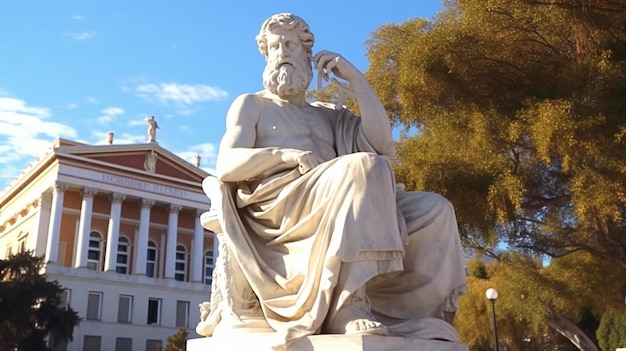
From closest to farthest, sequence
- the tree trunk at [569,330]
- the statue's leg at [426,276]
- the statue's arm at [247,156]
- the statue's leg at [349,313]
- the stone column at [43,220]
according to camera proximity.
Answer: the statue's leg at [349,313] < the statue's leg at [426,276] < the statue's arm at [247,156] < the tree trunk at [569,330] < the stone column at [43,220]

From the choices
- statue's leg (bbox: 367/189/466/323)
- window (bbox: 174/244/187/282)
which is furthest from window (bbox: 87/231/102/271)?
statue's leg (bbox: 367/189/466/323)

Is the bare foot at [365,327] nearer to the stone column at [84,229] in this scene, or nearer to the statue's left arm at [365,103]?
the statue's left arm at [365,103]

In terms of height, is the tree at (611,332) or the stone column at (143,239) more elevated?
the stone column at (143,239)

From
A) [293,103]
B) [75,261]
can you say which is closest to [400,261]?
[293,103]

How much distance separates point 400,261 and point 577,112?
747 cm

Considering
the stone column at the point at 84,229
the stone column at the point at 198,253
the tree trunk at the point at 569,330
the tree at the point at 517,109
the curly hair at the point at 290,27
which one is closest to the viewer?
the curly hair at the point at 290,27

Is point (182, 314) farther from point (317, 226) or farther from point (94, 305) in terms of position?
point (317, 226)

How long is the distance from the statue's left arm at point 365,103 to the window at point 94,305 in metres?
39.5

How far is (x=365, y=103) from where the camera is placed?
12.9 feet

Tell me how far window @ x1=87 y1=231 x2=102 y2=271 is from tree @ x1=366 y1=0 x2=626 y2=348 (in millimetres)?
33284

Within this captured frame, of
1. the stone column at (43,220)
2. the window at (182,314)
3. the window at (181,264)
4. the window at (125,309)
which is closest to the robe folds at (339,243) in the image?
the window at (125,309)

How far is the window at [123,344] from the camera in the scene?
40.4 meters

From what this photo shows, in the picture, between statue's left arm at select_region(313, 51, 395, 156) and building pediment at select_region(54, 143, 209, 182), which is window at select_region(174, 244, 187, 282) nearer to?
building pediment at select_region(54, 143, 209, 182)

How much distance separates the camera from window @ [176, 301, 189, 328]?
43500 mm
